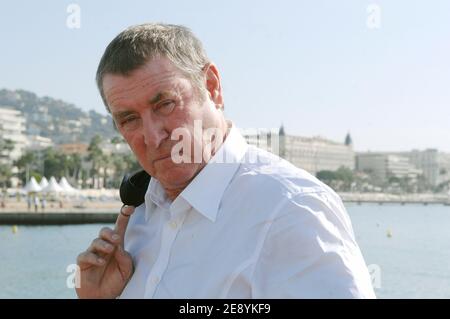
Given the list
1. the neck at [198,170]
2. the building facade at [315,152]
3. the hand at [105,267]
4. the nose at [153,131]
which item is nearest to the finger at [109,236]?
the hand at [105,267]

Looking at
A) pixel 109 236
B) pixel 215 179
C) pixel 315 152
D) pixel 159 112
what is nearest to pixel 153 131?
pixel 159 112

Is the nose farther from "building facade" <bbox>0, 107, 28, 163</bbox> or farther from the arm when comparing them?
"building facade" <bbox>0, 107, 28, 163</bbox>

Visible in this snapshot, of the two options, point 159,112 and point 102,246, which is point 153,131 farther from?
point 102,246

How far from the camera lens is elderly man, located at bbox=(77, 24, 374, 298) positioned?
114 centimetres

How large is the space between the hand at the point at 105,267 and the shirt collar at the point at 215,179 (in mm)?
169

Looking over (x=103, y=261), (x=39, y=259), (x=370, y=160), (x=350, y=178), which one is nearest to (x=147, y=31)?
(x=103, y=261)

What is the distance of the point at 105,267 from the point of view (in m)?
1.53

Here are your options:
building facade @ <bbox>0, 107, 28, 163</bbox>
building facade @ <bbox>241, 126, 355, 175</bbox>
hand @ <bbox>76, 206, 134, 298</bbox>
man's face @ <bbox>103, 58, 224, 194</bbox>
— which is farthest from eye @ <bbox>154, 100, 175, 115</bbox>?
building facade @ <bbox>0, 107, 28, 163</bbox>

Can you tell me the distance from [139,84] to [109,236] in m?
0.38

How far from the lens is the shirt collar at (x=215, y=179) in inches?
52.2

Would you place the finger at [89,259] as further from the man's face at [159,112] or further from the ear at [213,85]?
the ear at [213,85]
